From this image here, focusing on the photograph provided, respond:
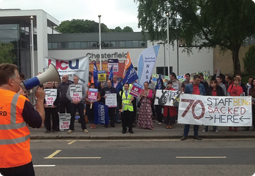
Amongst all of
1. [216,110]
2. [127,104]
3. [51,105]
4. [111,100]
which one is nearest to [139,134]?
[127,104]

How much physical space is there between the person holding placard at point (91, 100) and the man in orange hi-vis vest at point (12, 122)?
29.3 ft

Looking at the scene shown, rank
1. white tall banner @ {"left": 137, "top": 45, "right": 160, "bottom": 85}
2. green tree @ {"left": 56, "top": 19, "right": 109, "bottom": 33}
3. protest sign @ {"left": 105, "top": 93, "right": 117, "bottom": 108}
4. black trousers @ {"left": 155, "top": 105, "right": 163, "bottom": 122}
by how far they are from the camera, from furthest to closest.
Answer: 1. green tree @ {"left": 56, "top": 19, "right": 109, "bottom": 33}
2. white tall banner @ {"left": 137, "top": 45, "right": 160, "bottom": 85}
3. black trousers @ {"left": 155, "top": 105, "right": 163, "bottom": 122}
4. protest sign @ {"left": 105, "top": 93, "right": 117, "bottom": 108}

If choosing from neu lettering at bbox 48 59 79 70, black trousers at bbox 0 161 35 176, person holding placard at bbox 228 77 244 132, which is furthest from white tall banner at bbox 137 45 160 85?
black trousers at bbox 0 161 35 176

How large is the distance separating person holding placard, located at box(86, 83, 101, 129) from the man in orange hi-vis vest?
8.92m

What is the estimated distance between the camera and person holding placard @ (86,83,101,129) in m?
11.9

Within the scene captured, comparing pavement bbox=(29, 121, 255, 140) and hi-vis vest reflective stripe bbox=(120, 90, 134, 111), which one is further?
hi-vis vest reflective stripe bbox=(120, 90, 134, 111)

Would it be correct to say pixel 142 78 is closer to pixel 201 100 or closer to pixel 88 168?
pixel 201 100

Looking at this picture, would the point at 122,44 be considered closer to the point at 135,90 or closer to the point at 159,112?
the point at 159,112

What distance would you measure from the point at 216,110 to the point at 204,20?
49.4ft

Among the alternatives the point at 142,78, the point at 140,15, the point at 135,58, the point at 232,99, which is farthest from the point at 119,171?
the point at 135,58

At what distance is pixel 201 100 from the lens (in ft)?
34.1

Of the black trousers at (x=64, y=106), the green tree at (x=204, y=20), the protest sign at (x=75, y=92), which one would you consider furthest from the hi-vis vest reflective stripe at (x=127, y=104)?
the green tree at (x=204, y=20)

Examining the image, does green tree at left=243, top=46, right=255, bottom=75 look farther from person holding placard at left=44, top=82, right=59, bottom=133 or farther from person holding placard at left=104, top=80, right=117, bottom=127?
person holding placard at left=44, top=82, right=59, bottom=133

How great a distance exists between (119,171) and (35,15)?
154 ft
